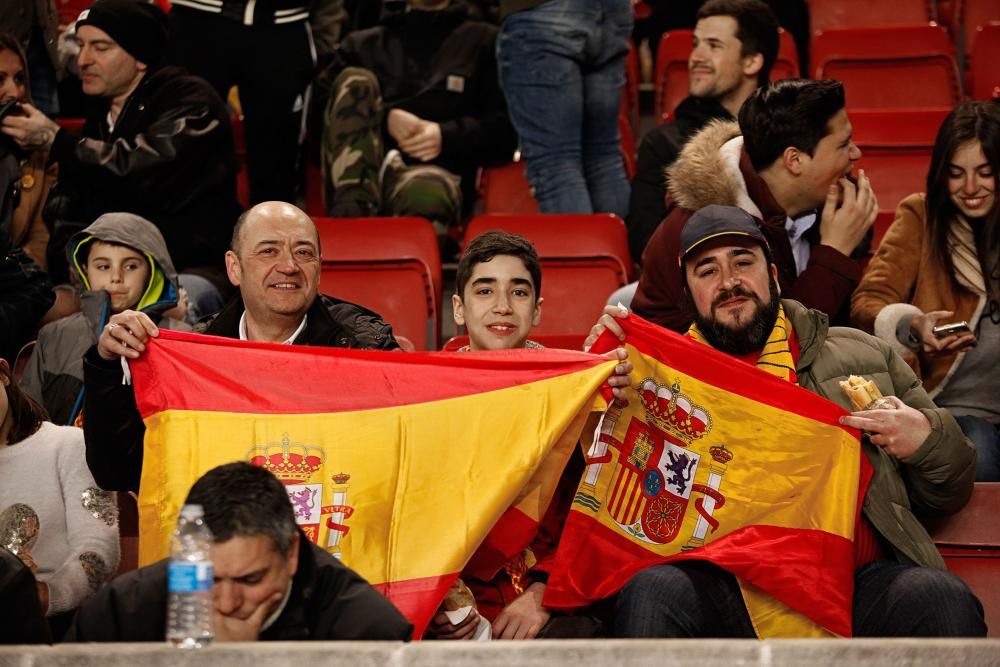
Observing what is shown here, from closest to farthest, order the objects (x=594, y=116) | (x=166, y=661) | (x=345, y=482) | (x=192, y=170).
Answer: (x=166, y=661) < (x=345, y=482) < (x=192, y=170) < (x=594, y=116)

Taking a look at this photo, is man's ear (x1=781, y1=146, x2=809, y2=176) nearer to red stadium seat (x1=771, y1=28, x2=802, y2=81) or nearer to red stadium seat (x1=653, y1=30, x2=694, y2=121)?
red stadium seat (x1=771, y1=28, x2=802, y2=81)

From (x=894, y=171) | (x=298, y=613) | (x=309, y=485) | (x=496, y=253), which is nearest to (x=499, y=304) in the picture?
(x=496, y=253)

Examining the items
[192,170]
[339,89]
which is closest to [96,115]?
[192,170]

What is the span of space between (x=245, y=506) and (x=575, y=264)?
255 cm

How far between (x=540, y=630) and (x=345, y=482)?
570mm

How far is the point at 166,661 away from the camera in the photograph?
99.0 inches

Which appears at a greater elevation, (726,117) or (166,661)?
(726,117)

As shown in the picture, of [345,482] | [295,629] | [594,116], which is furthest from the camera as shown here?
[594,116]

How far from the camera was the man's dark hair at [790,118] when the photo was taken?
446 centimetres

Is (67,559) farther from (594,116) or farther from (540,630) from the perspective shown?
(594,116)

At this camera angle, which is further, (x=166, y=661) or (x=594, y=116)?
(x=594, y=116)

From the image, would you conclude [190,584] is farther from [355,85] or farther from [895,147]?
[895,147]

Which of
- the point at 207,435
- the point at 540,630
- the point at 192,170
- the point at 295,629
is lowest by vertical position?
the point at 540,630

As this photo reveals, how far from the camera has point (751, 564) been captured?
3.44 meters
